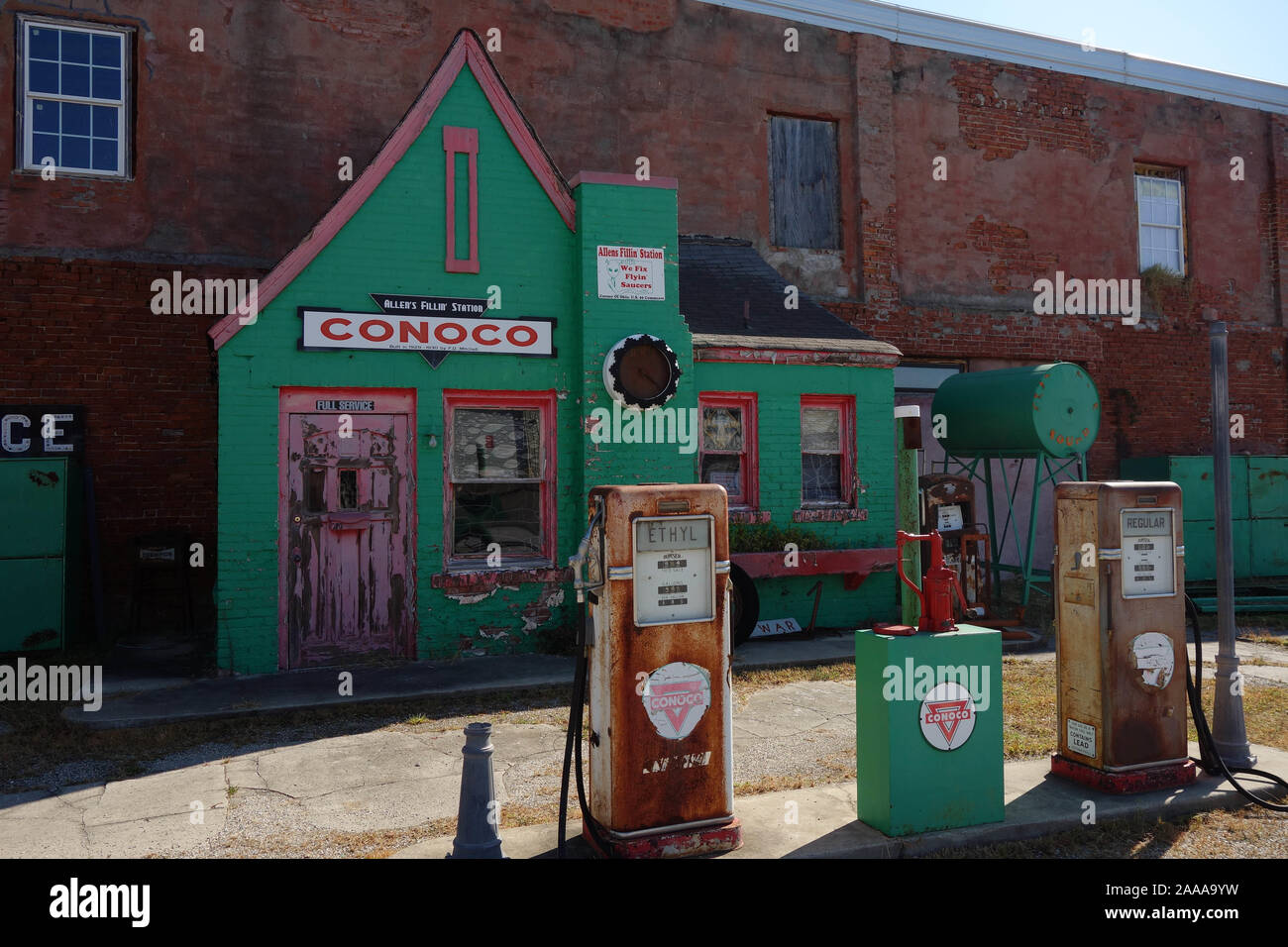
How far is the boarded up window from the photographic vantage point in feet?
49.4

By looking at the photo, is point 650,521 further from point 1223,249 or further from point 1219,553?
point 1223,249

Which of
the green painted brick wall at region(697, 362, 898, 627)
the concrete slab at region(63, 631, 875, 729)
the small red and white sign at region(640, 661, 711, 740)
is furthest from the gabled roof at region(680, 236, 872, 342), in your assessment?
the small red and white sign at region(640, 661, 711, 740)

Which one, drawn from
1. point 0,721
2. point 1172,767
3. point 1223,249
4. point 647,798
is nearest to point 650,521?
point 647,798

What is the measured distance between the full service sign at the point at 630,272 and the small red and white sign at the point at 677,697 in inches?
244

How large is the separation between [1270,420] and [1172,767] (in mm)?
15801

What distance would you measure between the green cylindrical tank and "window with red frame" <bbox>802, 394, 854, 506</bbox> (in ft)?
6.34

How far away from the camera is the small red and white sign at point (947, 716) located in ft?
15.5

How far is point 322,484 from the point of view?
9164mm

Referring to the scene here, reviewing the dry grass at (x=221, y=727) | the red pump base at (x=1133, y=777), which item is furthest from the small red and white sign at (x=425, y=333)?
the red pump base at (x=1133, y=777)

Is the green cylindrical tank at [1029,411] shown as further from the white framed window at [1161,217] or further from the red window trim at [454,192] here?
the white framed window at [1161,217]

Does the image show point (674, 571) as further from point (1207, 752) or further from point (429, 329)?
point (429, 329)

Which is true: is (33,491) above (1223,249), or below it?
below

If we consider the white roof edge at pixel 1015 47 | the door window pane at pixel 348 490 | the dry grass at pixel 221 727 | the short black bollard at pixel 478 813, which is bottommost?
the dry grass at pixel 221 727

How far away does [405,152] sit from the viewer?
374 inches
